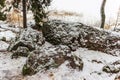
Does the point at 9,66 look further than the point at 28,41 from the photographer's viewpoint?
No

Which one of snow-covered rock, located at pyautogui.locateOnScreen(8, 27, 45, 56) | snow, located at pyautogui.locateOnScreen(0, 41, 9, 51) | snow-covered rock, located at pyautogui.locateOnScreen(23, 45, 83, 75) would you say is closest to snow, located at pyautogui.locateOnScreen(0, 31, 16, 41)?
snow, located at pyautogui.locateOnScreen(0, 41, 9, 51)

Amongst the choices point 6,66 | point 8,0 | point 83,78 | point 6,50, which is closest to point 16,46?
point 6,50

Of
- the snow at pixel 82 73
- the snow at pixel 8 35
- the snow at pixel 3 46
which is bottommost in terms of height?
the snow at pixel 82 73

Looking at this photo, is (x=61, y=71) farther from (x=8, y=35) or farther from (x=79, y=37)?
(x=8, y=35)

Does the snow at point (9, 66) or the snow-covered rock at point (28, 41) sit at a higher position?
the snow-covered rock at point (28, 41)

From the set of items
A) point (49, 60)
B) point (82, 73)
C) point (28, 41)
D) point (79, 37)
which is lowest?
point (82, 73)

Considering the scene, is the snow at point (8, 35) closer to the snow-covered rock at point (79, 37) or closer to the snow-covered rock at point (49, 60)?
the snow-covered rock at point (79, 37)

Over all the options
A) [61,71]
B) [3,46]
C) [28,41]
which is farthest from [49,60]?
[3,46]

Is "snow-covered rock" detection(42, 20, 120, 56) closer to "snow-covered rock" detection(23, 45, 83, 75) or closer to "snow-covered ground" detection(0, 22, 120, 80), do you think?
"snow-covered ground" detection(0, 22, 120, 80)

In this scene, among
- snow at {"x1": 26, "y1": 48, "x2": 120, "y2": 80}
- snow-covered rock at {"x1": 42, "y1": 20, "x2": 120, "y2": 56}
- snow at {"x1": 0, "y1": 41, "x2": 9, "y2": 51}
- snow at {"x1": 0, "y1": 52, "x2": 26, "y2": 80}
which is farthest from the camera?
snow-covered rock at {"x1": 42, "y1": 20, "x2": 120, "y2": 56}

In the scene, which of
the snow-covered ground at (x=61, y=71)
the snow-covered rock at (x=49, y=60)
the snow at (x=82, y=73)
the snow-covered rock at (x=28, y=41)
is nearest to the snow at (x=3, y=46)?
the snow-covered ground at (x=61, y=71)

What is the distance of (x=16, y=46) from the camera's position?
64.2 feet

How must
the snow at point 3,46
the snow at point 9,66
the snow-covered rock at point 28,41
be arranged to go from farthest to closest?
1. the snow at point 3,46
2. the snow-covered rock at point 28,41
3. the snow at point 9,66

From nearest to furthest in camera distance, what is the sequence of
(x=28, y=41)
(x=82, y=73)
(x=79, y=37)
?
(x=82, y=73) < (x=28, y=41) < (x=79, y=37)
